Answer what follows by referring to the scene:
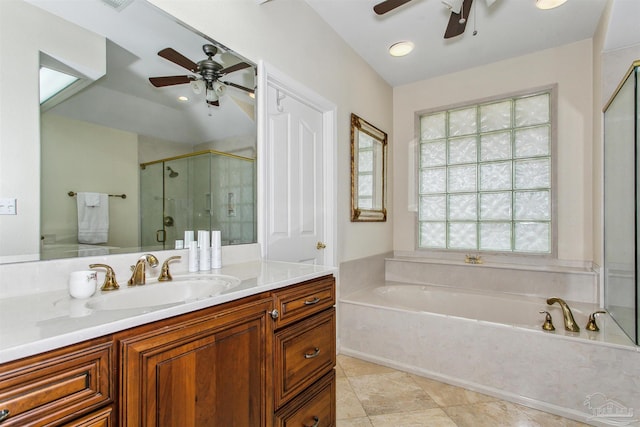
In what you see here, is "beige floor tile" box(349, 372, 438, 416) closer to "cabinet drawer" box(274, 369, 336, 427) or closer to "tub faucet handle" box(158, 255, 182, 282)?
"cabinet drawer" box(274, 369, 336, 427)

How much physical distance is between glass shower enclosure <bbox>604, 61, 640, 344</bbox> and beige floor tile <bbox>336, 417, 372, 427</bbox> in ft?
5.05

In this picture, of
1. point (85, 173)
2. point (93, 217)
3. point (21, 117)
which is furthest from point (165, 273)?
point (21, 117)

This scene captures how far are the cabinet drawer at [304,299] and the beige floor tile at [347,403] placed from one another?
2.88 ft

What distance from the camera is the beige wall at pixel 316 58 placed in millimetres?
1597

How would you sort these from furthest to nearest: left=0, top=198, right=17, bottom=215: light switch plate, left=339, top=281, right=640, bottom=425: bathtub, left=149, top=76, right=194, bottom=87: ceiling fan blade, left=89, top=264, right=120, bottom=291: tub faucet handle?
left=339, top=281, right=640, bottom=425: bathtub, left=149, top=76, right=194, bottom=87: ceiling fan blade, left=89, top=264, right=120, bottom=291: tub faucet handle, left=0, top=198, right=17, bottom=215: light switch plate

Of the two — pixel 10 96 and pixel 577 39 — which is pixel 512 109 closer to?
pixel 577 39

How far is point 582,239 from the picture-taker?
2.70 m

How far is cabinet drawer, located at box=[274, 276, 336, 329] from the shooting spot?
3.74 feet

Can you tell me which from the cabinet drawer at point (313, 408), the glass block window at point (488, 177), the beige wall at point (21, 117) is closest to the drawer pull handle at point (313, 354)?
the cabinet drawer at point (313, 408)

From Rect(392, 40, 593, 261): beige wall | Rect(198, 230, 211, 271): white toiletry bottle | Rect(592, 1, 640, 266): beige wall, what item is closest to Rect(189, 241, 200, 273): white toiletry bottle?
Rect(198, 230, 211, 271): white toiletry bottle

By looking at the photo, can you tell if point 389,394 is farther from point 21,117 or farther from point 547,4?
point 547,4

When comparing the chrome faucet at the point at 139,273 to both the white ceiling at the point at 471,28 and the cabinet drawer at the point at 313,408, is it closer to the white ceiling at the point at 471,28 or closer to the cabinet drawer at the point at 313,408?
the cabinet drawer at the point at 313,408

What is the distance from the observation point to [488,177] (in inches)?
122

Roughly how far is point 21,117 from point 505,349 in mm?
2641
